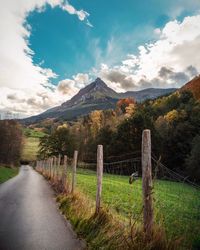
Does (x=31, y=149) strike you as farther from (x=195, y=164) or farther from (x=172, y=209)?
(x=172, y=209)

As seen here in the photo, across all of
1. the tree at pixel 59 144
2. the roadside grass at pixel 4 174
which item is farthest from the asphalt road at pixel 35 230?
the tree at pixel 59 144

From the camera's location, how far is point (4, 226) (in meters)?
8.66

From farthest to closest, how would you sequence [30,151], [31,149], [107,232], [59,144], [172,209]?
[31,149], [30,151], [59,144], [172,209], [107,232]

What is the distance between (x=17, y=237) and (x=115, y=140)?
52124 millimetres

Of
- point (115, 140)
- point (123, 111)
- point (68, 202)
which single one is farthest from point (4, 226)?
point (123, 111)

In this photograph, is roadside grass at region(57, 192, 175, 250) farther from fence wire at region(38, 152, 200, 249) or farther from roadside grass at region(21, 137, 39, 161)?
roadside grass at region(21, 137, 39, 161)

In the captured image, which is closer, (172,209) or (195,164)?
(172,209)

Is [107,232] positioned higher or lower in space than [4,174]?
lower

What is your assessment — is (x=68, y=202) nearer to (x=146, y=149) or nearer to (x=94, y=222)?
(x=94, y=222)

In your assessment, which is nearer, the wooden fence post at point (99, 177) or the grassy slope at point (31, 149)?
the wooden fence post at point (99, 177)

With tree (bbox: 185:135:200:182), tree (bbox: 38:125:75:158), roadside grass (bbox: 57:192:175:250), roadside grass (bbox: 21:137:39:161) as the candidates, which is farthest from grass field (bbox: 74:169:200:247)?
roadside grass (bbox: 21:137:39:161)

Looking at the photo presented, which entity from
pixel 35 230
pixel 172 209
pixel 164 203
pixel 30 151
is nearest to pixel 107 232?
pixel 35 230

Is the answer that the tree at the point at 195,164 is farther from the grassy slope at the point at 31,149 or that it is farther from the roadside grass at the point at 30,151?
the roadside grass at the point at 30,151

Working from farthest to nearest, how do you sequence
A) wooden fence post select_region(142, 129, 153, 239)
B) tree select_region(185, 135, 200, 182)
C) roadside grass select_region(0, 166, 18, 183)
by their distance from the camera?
tree select_region(185, 135, 200, 182)
roadside grass select_region(0, 166, 18, 183)
wooden fence post select_region(142, 129, 153, 239)
